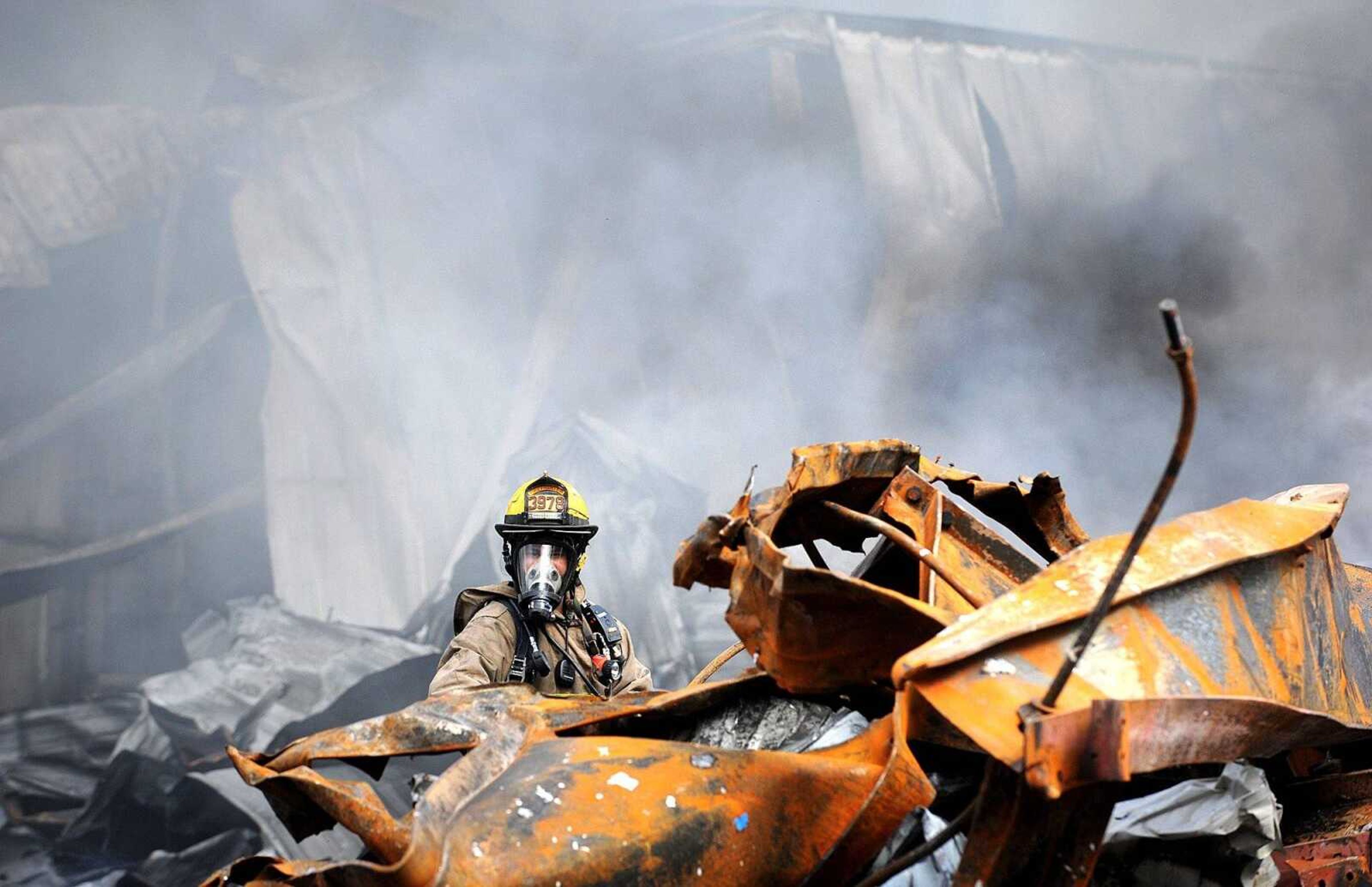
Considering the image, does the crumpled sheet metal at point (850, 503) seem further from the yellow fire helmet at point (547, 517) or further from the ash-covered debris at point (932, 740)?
the yellow fire helmet at point (547, 517)

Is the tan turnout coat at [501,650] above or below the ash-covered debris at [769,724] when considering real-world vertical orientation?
below

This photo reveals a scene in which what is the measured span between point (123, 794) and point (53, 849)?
408 mm

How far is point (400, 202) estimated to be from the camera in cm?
814

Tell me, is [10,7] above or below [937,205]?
above

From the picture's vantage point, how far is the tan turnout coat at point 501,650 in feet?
11.0

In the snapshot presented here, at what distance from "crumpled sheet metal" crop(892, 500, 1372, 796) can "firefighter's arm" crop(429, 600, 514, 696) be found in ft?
6.60

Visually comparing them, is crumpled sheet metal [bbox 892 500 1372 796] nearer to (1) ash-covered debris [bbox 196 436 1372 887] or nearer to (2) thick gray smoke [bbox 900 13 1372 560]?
(1) ash-covered debris [bbox 196 436 1372 887]

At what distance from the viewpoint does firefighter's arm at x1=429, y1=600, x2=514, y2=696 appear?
3.25m

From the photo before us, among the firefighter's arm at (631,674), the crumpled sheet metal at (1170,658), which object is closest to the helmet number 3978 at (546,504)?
the firefighter's arm at (631,674)

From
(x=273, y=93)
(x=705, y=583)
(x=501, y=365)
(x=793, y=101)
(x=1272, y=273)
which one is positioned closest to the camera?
(x=705, y=583)

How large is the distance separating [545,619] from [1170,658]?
242 centimetres

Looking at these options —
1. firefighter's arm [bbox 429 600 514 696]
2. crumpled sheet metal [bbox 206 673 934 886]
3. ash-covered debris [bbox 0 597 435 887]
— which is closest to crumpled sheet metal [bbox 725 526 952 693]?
crumpled sheet metal [bbox 206 673 934 886]

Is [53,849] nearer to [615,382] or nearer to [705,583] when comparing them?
[615,382]

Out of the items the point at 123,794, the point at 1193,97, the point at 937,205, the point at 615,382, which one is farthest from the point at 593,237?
the point at 1193,97
